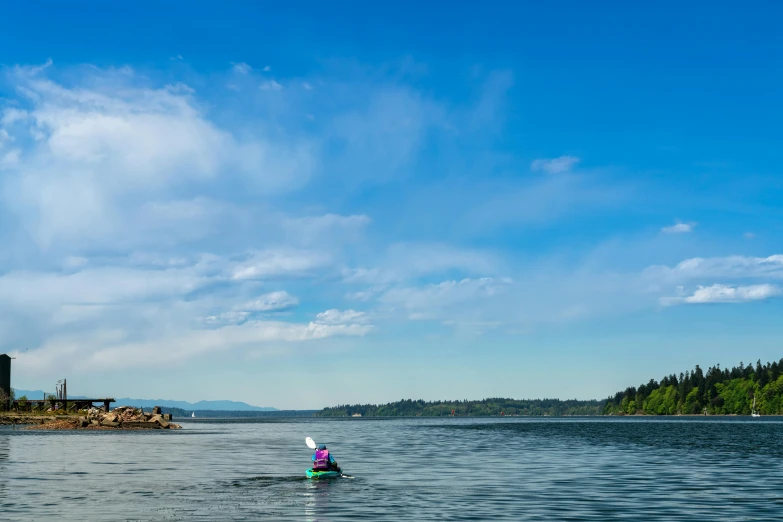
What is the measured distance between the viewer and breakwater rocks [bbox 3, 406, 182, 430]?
154 metres

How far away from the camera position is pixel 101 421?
515 feet

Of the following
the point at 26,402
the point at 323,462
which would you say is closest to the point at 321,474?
the point at 323,462

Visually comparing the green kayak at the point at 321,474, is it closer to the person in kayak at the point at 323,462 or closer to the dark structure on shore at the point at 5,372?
the person in kayak at the point at 323,462

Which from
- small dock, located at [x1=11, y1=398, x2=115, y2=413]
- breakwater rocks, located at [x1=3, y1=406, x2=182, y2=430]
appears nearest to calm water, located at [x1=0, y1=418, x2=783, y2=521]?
breakwater rocks, located at [x1=3, y1=406, x2=182, y2=430]

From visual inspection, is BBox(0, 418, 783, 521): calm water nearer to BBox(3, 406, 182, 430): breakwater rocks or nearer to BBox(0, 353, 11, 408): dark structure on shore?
BBox(3, 406, 182, 430): breakwater rocks

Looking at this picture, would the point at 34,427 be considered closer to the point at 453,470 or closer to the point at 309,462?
the point at 309,462

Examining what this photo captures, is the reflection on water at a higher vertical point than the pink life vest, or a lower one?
lower

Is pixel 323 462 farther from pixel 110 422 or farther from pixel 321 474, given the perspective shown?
pixel 110 422

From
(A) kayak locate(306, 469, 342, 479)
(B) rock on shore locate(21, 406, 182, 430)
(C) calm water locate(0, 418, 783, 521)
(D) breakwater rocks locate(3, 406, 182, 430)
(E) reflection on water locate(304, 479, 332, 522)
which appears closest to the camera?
(E) reflection on water locate(304, 479, 332, 522)

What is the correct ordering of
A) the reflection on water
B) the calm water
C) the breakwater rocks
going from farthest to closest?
the breakwater rocks, the calm water, the reflection on water

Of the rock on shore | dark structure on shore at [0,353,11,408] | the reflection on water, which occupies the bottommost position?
the rock on shore

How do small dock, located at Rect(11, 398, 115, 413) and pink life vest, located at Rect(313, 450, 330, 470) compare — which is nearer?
pink life vest, located at Rect(313, 450, 330, 470)

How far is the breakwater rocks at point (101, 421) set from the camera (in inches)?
6053

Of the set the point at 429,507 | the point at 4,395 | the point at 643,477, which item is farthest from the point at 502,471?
the point at 4,395
